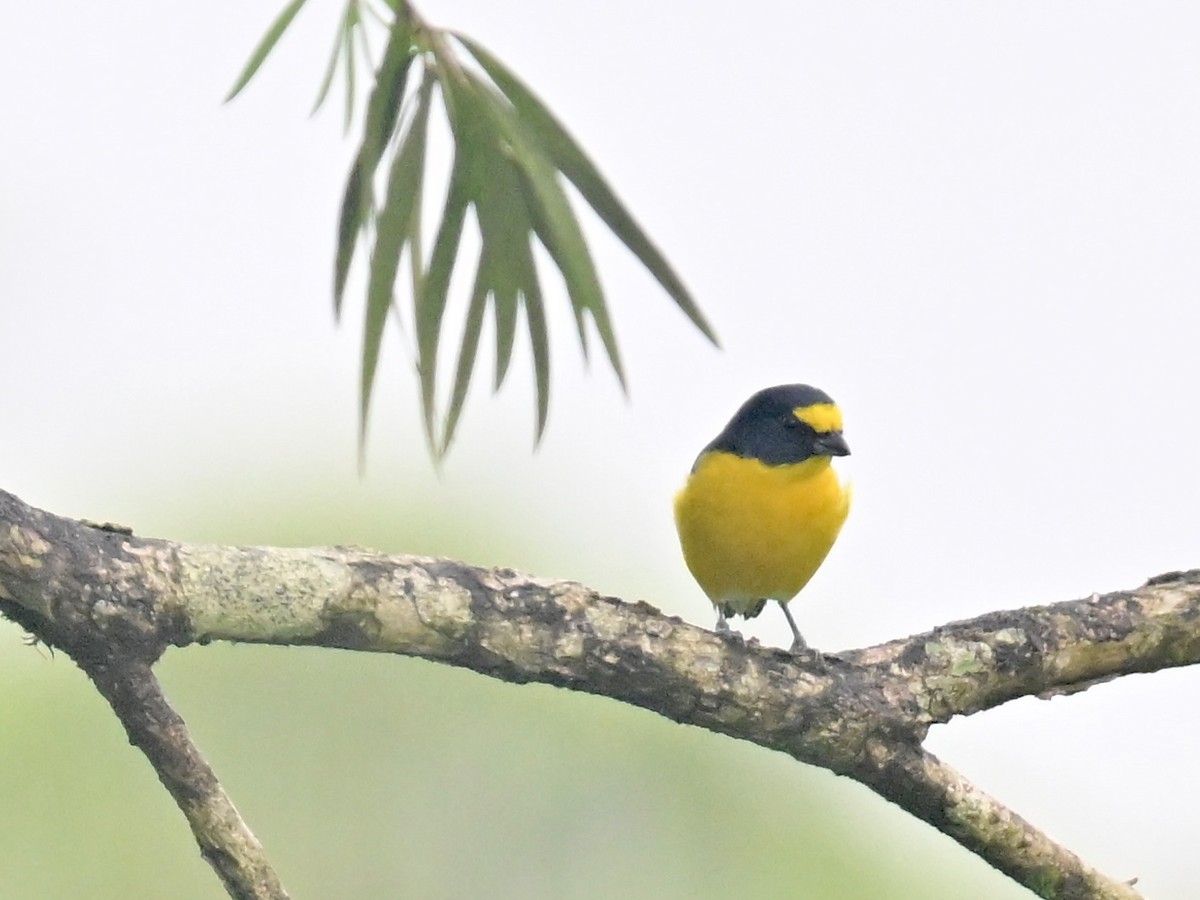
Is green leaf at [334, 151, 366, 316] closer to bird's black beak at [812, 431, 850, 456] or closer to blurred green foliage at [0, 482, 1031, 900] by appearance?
bird's black beak at [812, 431, 850, 456]

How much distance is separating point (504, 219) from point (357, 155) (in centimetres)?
29

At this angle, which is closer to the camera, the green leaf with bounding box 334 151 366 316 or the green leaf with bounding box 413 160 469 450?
the green leaf with bounding box 413 160 469 450

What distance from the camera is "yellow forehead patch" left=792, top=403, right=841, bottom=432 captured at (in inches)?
132

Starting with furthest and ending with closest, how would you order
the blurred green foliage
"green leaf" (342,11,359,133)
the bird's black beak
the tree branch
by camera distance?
the blurred green foliage
the bird's black beak
"green leaf" (342,11,359,133)
the tree branch

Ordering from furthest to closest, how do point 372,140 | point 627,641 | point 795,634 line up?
point 795,634, point 372,140, point 627,641

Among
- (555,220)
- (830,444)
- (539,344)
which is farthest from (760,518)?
(555,220)

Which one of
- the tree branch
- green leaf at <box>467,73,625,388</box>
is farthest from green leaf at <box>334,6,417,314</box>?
the tree branch

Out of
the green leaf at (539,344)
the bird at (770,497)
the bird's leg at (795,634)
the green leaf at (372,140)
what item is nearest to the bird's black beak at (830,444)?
the bird at (770,497)

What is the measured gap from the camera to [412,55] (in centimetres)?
234

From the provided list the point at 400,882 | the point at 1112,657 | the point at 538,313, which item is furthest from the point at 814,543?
the point at 400,882

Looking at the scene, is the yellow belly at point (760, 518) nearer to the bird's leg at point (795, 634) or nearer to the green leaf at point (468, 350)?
the bird's leg at point (795, 634)

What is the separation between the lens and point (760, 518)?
3330 millimetres

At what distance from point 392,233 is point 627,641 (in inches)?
28.6

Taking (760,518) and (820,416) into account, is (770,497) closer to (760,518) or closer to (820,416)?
(760,518)
